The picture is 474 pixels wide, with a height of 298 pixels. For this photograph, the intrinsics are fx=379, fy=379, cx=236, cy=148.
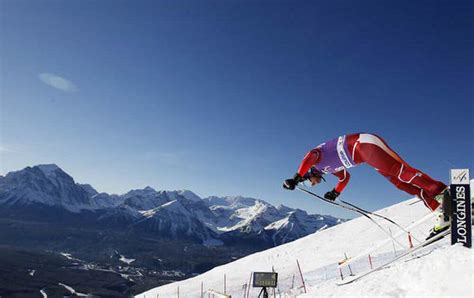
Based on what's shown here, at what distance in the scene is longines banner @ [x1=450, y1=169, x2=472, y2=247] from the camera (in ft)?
28.0

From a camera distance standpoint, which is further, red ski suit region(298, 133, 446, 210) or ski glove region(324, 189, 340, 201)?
ski glove region(324, 189, 340, 201)

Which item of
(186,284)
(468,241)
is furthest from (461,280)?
(186,284)

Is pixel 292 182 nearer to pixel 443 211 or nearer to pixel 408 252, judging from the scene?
pixel 408 252

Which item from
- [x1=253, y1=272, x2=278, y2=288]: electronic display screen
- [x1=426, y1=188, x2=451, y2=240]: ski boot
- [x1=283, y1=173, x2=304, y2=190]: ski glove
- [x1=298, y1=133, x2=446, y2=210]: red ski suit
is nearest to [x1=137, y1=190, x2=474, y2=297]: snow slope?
[x1=426, y1=188, x2=451, y2=240]: ski boot

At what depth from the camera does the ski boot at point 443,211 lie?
28.8ft

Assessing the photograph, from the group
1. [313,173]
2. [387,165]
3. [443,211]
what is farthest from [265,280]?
[443,211]

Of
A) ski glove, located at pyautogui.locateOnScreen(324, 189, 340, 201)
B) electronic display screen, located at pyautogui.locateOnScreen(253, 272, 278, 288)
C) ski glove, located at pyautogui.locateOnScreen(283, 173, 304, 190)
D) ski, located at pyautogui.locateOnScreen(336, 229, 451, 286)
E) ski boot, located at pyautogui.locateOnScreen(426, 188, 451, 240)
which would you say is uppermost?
ski glove, located at pyautogui.locateOnScreen(283, 173, 304, 190)

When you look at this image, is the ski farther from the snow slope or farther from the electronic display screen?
the electronic display screen

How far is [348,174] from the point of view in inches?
451

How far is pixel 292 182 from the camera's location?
1023 cm

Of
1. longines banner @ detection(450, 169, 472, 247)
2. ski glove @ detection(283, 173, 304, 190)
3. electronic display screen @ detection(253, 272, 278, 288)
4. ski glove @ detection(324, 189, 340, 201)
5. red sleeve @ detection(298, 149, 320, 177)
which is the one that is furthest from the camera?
electronic display screen @ detection(253, 272, 278, 288)

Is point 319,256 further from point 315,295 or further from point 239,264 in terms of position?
point 315,295

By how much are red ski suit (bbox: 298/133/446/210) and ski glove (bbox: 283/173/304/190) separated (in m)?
0.13

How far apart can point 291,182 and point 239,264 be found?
50.2m
